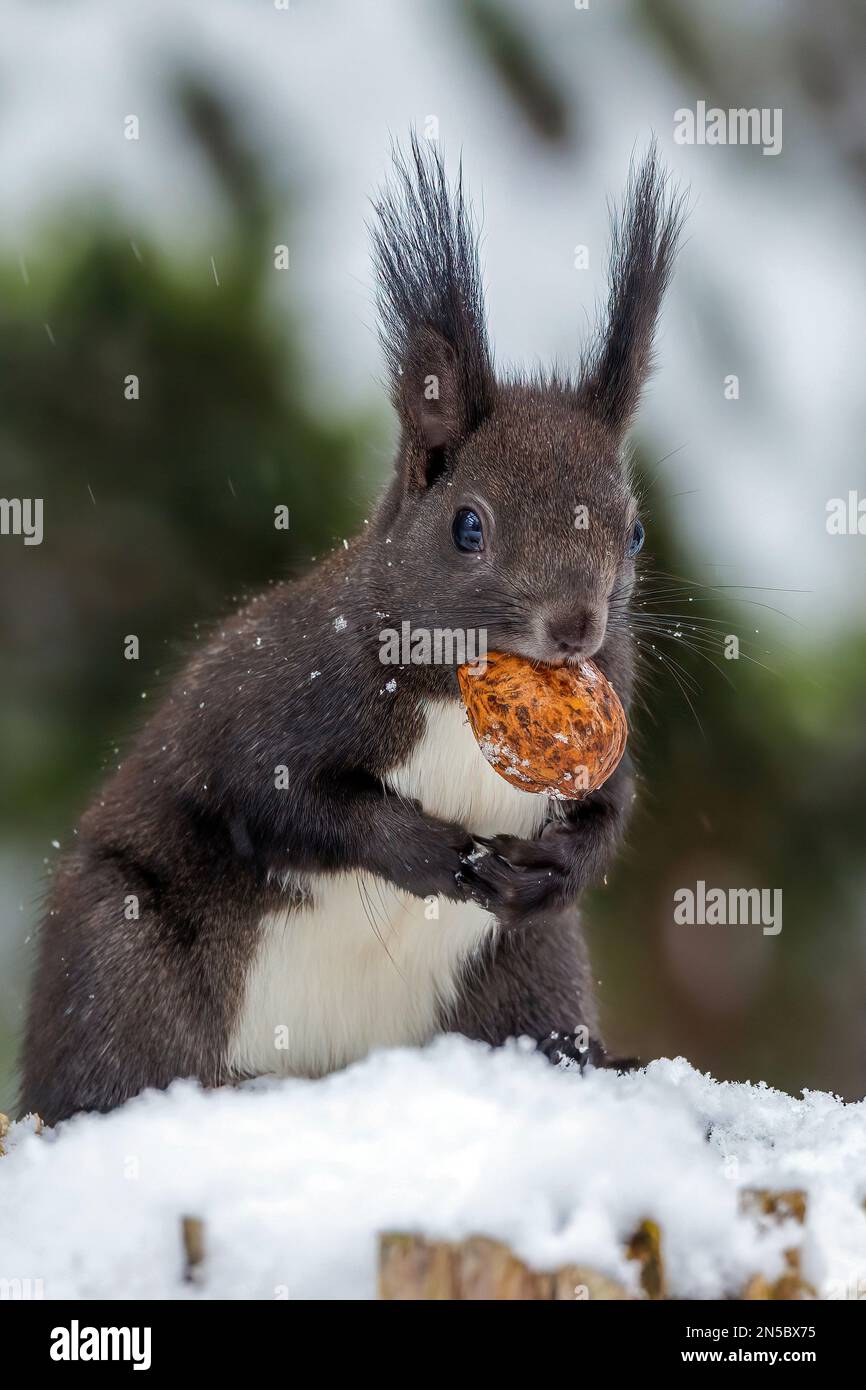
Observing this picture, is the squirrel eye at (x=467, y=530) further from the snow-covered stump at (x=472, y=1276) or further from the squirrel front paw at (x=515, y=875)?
the snow-covered stump at (x=472, y=1276)

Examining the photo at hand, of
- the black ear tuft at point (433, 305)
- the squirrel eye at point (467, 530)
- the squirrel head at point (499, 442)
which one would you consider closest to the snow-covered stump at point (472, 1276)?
Result: the squirrel head at point (499, 442)

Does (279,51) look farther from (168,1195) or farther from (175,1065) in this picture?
(168,1195)

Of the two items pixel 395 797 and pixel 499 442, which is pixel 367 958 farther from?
pixel 499 442

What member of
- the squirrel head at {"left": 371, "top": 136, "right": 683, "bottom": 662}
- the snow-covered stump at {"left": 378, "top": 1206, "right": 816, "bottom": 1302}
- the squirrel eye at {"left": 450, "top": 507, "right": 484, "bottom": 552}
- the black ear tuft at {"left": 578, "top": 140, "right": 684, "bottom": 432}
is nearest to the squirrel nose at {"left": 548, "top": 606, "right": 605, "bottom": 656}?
the squirrel head at {"left": 371, "top": 136, "right": 683, "bottom": 662}

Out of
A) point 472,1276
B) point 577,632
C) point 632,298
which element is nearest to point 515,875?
point 577,632

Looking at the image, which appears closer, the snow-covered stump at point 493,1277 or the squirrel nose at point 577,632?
the snow-covered stump at point 493,1277

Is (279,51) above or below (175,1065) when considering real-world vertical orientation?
above

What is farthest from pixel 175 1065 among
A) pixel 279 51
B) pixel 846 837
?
pixel 279 51
